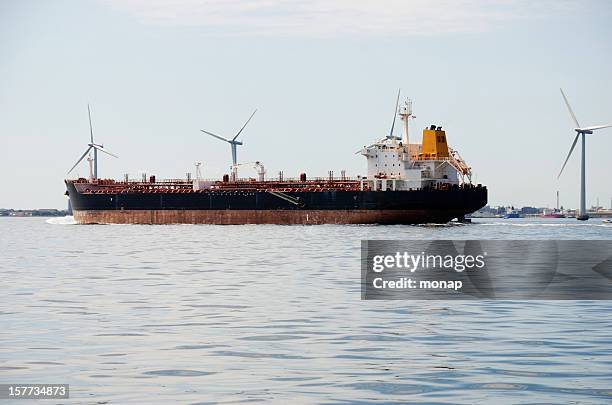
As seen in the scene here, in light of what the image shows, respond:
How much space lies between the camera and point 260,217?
117 metres

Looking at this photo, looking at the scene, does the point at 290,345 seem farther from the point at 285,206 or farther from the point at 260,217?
the point at 260,217

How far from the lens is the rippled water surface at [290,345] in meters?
15.8

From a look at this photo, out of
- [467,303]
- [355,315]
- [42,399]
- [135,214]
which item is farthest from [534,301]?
[135,214]

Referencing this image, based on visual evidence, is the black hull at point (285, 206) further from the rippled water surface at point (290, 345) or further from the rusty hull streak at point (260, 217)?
the rippled water surface at point (290, 345)

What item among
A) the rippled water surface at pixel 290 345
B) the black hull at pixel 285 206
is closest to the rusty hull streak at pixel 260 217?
the black hull at pixel 285 206

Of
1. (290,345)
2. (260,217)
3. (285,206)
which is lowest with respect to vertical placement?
(290,345)

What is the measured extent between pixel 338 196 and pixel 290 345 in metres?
91.8

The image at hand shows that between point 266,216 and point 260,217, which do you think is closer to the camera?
point 266,216

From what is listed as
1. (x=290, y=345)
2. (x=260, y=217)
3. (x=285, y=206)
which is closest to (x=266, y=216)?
(x=260, y=217)

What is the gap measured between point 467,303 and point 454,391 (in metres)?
12.8

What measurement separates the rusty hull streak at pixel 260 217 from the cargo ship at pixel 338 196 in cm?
11

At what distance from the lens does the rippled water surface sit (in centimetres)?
1577

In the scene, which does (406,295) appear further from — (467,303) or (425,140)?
(425,140)

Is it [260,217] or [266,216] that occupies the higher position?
[266,216]
